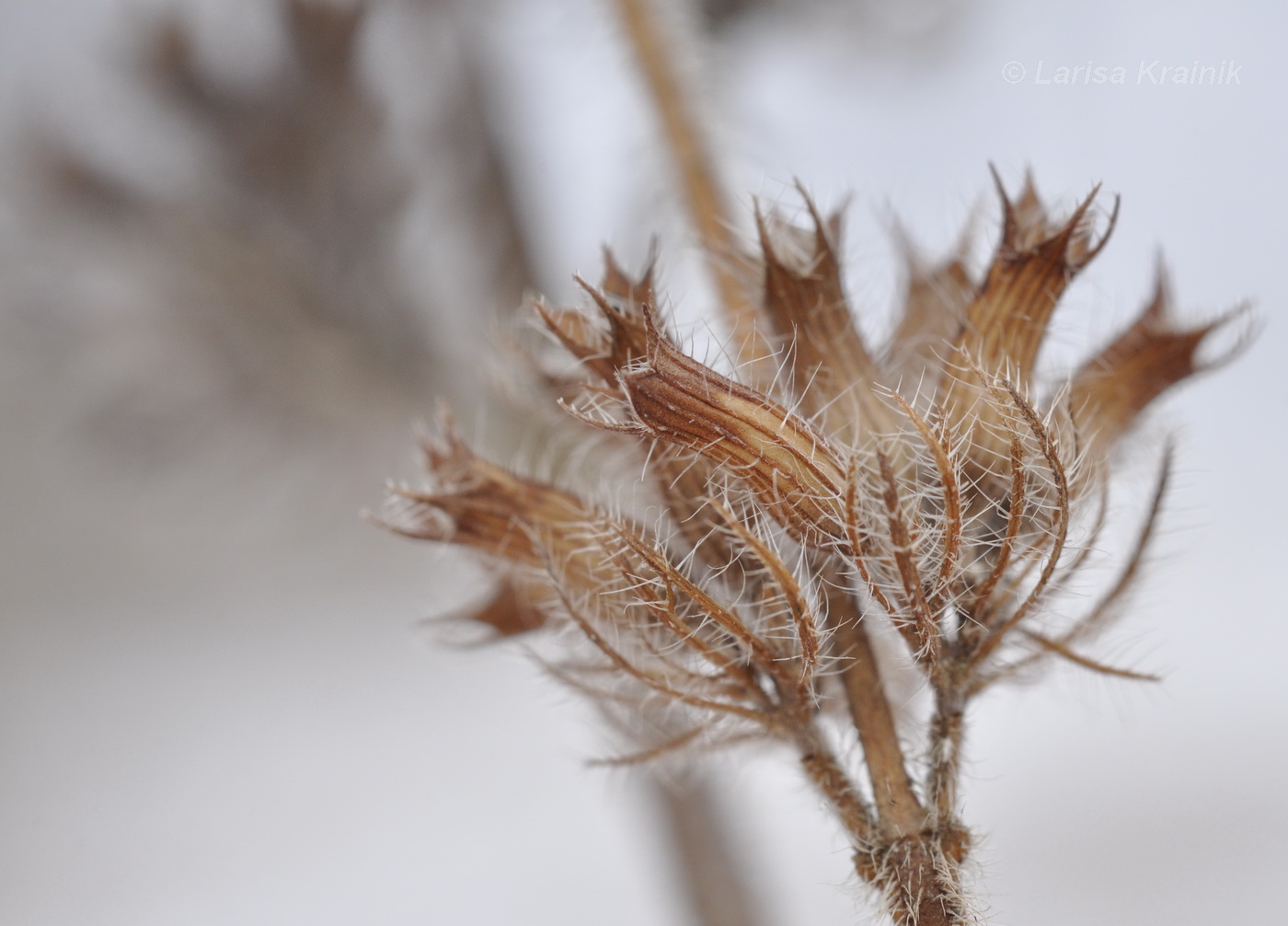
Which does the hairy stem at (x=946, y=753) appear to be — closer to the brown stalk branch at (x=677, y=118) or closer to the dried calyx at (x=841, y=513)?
the dried calyx at (x=841, y=513)

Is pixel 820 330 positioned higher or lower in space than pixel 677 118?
lower

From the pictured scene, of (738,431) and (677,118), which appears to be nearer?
(738,431)

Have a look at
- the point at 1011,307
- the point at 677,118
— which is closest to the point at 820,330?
the point at 1011,307

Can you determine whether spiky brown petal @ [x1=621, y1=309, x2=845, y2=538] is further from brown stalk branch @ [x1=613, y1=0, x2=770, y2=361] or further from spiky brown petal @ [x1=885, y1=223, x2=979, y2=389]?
brown stalk branch @ [x1=613, y1=0, x2=770, y2=361]

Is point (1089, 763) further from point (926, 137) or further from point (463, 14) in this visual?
point (463, 14)

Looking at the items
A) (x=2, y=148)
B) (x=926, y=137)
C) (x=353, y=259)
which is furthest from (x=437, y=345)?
(x=926, y=137)

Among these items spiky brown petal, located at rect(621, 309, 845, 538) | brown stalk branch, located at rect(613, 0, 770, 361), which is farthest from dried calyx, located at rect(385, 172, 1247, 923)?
brown stalk branch, located at rect(613, 0, 770, 361)

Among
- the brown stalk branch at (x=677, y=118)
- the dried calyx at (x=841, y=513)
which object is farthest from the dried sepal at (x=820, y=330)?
the brown stalk branch at (x=677, y=118)

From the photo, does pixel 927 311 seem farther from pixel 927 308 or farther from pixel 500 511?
pixel 500 511
